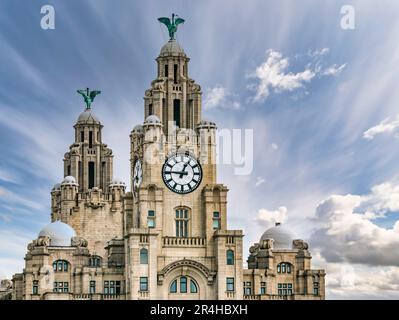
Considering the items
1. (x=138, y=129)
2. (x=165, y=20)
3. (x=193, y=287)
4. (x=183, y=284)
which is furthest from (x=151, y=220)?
(x=165, y=20)

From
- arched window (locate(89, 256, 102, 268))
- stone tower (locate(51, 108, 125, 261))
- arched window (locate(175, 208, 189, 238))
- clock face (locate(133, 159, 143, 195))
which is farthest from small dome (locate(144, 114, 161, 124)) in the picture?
stone tower (locate(51, 108, 125, 261))

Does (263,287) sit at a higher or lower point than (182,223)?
lower

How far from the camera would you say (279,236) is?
415 ft

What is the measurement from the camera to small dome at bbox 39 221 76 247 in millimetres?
124150

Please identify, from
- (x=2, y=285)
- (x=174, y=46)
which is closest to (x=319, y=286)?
(x=174, y=46)

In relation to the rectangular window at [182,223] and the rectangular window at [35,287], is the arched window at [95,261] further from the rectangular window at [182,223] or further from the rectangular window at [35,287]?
the rectangular window at [182,223]

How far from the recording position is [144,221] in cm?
12006

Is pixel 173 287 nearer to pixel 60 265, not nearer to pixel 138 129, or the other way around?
pixel 60 265

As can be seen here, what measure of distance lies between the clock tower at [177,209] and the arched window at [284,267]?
21.3 feet

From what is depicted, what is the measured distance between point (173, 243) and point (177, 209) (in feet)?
13.3

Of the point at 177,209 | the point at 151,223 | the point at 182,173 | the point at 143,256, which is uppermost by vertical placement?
the point at 182,173
